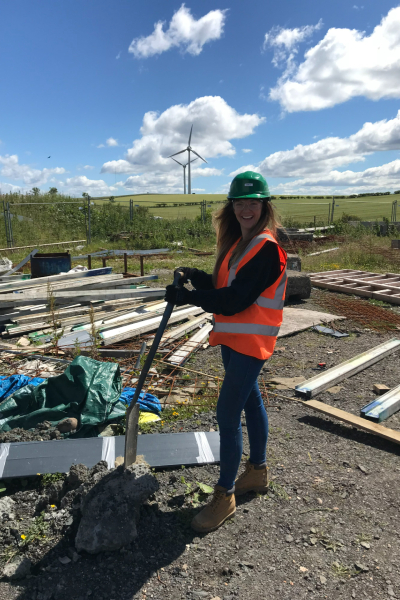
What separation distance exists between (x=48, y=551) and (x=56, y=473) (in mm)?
663

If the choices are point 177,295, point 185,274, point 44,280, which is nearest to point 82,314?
point 44,280

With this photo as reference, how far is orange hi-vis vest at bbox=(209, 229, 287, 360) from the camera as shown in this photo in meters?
2.24

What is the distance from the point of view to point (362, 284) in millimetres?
9602

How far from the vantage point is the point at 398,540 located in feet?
7.98

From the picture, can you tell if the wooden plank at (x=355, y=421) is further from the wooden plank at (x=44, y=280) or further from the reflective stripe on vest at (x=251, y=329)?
the wooden plank at (x=44, y=280)

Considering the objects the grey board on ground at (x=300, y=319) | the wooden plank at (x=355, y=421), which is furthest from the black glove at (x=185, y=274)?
the grey board on ground at (x=300, y=319)

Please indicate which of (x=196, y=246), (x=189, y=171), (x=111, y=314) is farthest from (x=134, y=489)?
(x=189, y=171)

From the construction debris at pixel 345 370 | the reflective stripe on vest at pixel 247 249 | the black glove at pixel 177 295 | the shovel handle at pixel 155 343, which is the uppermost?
the reflective stripe on vest at pixel 247 249

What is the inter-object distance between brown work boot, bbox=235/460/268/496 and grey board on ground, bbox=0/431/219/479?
40 cm

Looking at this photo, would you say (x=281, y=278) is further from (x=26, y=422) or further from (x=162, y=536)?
(x=26, y=422)

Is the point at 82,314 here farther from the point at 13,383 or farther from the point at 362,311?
the point at 362,311

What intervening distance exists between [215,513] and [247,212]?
1803 mm

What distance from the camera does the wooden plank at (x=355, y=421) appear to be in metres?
3.45

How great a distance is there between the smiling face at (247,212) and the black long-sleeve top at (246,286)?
21cm
